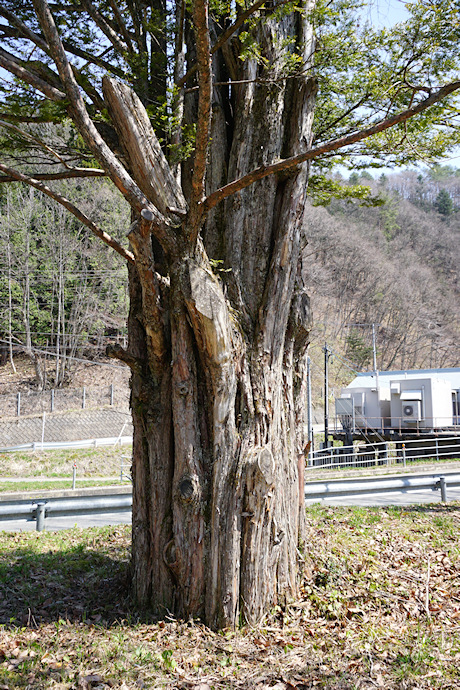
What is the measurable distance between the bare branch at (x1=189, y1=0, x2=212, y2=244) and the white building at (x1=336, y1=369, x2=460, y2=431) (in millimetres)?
24078

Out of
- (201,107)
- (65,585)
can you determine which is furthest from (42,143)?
(65,585)

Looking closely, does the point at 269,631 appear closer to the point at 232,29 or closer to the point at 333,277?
the point at 232,29

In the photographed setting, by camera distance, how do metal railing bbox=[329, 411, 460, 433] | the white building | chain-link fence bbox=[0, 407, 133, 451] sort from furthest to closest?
the white building
metal railing bbox=[329, 411, 460, 433]
chain-link fence bbox=[0, 407, 133, 451]

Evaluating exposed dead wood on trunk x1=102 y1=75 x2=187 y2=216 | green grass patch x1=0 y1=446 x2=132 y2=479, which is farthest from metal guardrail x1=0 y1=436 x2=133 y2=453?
exposed dead wood on trunk x1=102 y1=75 x2=187 y2=216

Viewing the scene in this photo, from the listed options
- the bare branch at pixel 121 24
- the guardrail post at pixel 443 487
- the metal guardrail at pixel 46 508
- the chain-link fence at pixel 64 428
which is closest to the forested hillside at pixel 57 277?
the chain-link fence at pixel 64 428

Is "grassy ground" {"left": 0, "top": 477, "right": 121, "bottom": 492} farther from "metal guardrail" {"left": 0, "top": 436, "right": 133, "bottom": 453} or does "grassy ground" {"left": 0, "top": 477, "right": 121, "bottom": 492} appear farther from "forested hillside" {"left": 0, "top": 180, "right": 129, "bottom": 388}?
"forested hillside" {"left": 0, "top": 180, "right": 129, "bottom": 388}

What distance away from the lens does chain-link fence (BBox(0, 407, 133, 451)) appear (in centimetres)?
2638

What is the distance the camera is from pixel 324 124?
7344 mm

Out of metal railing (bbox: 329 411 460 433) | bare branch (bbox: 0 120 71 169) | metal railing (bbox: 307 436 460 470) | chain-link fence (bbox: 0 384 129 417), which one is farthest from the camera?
chain-link fence (bbox: 0 384 129 417)

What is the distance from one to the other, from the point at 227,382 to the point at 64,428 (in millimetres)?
24561

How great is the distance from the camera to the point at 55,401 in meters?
30.0

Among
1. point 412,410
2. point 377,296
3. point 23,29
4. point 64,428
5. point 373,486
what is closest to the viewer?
point 23,29

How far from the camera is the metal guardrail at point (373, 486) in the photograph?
10.1 meters

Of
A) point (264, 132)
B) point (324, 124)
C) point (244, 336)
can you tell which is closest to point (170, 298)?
point (244, 336)
